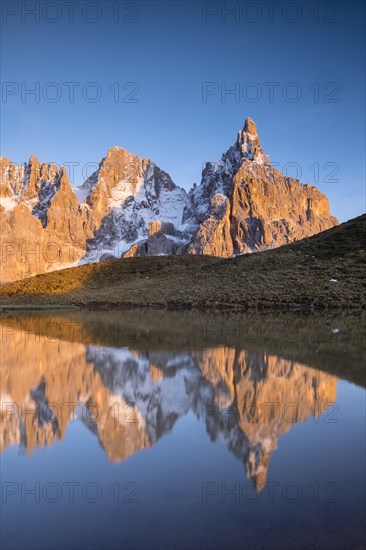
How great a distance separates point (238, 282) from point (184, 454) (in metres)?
37.3

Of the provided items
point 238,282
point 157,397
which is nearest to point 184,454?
point 157,397

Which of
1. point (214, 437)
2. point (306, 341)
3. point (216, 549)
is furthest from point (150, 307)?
point (216, 549)

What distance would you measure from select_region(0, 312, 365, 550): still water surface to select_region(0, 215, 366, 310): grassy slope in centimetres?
2483

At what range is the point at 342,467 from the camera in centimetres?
541

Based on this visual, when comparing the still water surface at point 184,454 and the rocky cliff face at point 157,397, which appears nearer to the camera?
the still water surface at point 184,454

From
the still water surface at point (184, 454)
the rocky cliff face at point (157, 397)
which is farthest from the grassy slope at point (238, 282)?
the still water surface at point (184, 454)

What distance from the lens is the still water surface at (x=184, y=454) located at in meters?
4.22

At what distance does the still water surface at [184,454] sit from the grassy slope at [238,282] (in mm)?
24826

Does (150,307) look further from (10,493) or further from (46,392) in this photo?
(10,493)

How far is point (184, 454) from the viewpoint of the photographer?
19.3ft

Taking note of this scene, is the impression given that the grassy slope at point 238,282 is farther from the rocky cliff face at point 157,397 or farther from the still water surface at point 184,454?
the still water surface at point 184,454

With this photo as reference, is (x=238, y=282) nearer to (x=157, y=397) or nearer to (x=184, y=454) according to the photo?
(x=157, y=397)

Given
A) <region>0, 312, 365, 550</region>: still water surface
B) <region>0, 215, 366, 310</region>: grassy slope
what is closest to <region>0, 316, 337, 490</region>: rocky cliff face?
<region>0, 312, 365, 550</region>: still water surface

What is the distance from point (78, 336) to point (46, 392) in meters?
10.0
